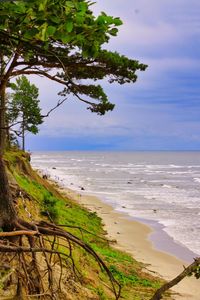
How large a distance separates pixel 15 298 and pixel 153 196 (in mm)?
37989

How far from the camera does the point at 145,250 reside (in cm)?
1989

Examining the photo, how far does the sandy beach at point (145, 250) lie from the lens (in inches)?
540

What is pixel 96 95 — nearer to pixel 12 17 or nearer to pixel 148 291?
pixel 148 291

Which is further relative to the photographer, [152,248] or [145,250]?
[152,248]

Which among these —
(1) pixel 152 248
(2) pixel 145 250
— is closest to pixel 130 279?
(2) pixel 145 250

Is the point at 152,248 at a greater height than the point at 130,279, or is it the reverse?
the point at 130,279

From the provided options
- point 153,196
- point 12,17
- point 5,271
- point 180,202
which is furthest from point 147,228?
point 12,17

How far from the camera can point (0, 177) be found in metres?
6.04

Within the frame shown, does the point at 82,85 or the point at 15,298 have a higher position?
the point at 82,85

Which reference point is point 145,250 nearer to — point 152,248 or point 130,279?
point 152,248

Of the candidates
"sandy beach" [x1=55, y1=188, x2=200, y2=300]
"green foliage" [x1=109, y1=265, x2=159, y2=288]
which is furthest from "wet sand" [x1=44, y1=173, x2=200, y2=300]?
"green foliage" [x1=109, y1=265, x2=159, y2=288]

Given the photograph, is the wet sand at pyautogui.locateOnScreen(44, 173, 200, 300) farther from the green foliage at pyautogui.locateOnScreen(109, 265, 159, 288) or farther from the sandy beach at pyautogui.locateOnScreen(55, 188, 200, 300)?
the green foliage at pyautogui.locateOnScreen(109, 265, 159, 288)

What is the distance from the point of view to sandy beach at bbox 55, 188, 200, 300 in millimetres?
13719

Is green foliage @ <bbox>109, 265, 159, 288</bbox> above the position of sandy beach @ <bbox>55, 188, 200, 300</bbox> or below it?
above
